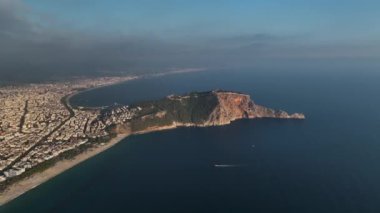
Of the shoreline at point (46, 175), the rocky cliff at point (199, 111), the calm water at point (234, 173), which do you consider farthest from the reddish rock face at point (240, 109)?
the shoreline at point (46, 175)

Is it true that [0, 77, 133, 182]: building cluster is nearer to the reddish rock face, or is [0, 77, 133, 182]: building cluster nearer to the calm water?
the calm water

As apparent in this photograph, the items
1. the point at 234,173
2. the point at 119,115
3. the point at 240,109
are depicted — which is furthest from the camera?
the point at 240,109

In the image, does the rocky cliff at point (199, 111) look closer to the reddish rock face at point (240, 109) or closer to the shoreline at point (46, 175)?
the reddish rock face at point (240, 109)

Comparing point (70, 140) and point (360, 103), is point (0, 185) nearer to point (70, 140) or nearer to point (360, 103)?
point (70, 140)

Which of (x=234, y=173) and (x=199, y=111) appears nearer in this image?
(x=234, y=173)

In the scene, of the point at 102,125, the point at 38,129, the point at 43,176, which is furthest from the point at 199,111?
the point at 43,176

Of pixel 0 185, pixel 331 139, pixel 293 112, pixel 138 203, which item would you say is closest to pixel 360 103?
pixel 293 112

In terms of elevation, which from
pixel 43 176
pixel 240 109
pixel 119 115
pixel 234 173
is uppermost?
pixel 119 115

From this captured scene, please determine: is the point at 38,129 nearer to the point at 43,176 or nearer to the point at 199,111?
the point at 43,176
